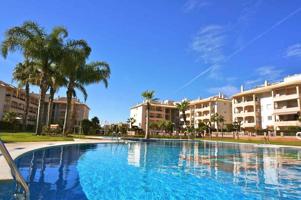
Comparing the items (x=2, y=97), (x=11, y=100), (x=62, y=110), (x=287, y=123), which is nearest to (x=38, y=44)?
(x=2, y=97)

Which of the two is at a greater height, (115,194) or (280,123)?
(280,123)

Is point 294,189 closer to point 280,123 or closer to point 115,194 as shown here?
point 115,194

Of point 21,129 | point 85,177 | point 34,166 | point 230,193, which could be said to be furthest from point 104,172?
point 21,129

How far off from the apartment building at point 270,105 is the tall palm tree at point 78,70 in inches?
1635

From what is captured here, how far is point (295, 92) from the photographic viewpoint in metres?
58.8

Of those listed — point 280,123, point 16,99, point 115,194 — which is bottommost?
point 115,194

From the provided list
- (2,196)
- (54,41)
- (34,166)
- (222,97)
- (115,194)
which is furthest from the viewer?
(222,97)

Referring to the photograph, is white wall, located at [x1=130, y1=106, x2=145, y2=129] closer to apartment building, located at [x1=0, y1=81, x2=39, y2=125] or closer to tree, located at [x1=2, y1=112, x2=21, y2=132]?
apartment building, located at [x1=0, y1=81, x2=39, y2=125]

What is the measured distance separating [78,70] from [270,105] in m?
48.7

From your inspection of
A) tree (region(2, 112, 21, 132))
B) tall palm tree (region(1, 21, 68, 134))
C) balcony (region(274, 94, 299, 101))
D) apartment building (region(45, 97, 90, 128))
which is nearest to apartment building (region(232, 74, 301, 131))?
balcony (region(274, 94, 299, 101))

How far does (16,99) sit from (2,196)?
2816 inches

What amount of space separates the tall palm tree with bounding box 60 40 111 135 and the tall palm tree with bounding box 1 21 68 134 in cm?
122

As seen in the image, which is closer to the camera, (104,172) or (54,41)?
(104,172)

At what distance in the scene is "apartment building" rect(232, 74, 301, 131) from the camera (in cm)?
5866
